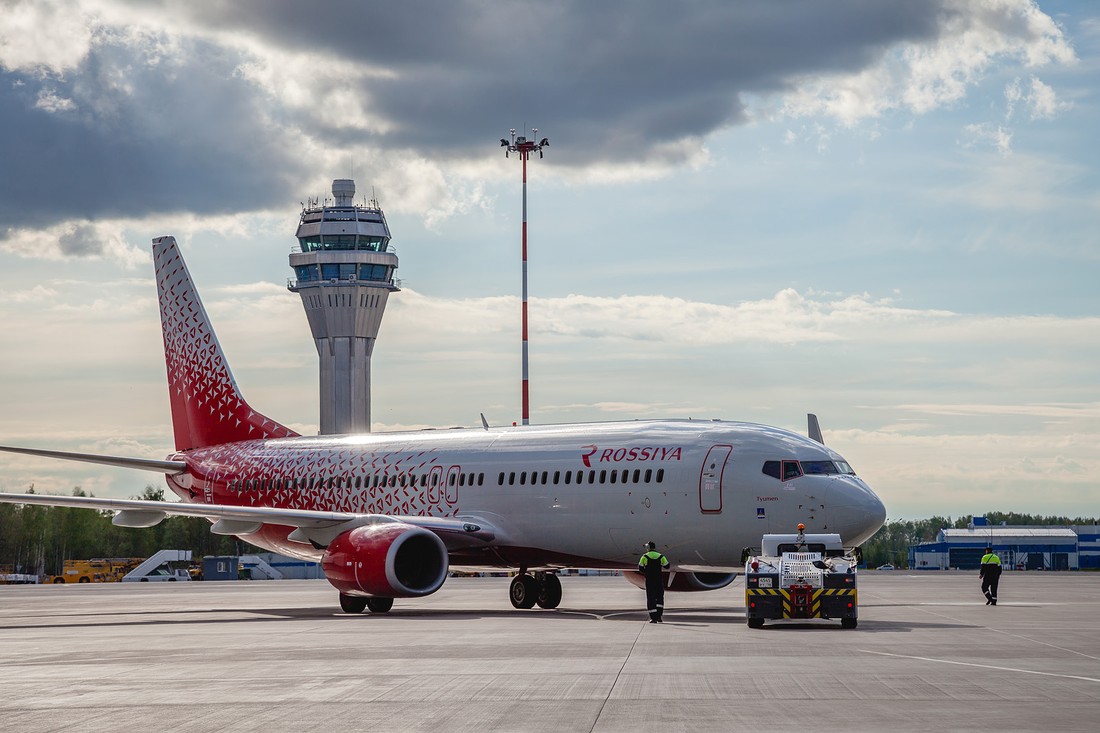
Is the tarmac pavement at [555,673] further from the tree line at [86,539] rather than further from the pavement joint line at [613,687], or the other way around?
the tree line at [86,539]

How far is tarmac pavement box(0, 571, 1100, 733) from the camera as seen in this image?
43.4ft

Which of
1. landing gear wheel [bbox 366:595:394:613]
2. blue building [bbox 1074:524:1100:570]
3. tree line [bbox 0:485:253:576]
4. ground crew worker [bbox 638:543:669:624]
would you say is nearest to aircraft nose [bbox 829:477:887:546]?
ground crew worker [bbox 638:543:669:624]

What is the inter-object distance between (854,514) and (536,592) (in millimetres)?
9151

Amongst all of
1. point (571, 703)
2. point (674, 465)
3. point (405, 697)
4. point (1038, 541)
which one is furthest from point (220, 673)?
point (1038, 541)

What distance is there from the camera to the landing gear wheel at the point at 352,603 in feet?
113

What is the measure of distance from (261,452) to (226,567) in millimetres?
53823

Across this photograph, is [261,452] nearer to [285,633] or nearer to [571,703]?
[285,633]

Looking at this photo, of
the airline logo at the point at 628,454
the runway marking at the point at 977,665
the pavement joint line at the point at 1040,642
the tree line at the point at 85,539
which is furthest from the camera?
the tree line at the point at 85,539

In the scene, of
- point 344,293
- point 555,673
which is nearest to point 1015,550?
→ point 344,293

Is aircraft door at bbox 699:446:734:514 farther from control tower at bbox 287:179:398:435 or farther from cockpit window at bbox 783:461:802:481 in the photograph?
control tower at bbox 287:179:398:435

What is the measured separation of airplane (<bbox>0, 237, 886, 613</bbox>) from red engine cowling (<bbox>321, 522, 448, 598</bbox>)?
4cm

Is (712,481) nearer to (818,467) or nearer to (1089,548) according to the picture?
(818,467)

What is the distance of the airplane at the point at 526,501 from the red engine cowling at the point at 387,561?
0.13 ft

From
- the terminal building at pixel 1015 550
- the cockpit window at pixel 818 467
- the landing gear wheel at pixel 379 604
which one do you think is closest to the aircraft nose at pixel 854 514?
the cockpit window at pixel 818 467
